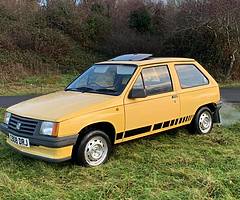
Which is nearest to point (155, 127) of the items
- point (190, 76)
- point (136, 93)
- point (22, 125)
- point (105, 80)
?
point (136, 93)

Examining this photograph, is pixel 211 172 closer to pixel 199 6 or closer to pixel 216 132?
pixel 216 132

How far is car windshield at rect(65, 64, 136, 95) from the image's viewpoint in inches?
248

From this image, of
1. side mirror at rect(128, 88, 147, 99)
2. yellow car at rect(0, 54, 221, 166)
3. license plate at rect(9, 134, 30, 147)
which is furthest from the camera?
side mirror at rect(128, 88, 147, 99)

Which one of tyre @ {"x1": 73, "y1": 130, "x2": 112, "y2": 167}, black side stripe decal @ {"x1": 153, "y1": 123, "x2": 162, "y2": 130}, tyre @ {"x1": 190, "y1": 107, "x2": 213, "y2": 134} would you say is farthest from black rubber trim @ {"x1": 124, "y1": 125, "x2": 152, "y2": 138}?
tyre @ {"x1": 190, "y1": 107, "x2": 213, "y2": 134}

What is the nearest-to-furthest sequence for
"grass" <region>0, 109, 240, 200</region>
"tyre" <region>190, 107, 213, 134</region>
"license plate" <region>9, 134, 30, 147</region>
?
1. "grass" <region>0, 109, 240, 200</region>
2. "license plate" <region>9, 134, 30, 147</region>
3. "tyre" <region>190, 107, 213, 134</region>

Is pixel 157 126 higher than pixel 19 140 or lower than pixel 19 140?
lower

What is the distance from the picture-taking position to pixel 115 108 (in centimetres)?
594

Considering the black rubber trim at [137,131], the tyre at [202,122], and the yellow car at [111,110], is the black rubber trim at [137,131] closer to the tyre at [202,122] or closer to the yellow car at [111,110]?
the yellow car at [111,110]

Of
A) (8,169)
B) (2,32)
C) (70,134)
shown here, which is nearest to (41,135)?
(70,134)

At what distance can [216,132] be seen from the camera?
7711 mm

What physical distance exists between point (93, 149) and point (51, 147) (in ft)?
2.29

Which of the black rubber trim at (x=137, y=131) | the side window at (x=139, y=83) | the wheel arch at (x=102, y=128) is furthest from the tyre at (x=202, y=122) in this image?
the wheel arch at (x=102, y=128)

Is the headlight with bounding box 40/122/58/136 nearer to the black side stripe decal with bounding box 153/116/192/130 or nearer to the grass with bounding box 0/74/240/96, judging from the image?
the black side stripe decal with bounding box 153/116/192/130

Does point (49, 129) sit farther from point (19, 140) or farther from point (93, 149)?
point (93, 149)
